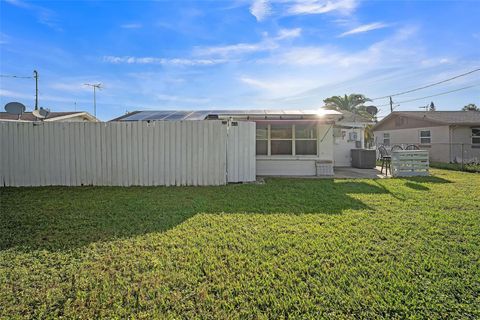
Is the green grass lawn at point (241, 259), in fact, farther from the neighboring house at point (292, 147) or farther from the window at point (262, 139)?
the window at point (262, 139)

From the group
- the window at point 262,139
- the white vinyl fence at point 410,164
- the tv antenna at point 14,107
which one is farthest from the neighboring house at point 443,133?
the tv antenna at point 14,107

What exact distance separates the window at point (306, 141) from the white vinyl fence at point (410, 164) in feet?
13.9

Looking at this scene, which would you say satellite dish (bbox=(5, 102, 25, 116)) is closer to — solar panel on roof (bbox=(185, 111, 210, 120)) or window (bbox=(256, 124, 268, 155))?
solar panel on roof (bbox=(185, 111, 210, 120))

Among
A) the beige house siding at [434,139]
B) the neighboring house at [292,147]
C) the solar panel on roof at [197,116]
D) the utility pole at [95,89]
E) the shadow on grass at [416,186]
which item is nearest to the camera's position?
the shadow on grass at [416,186]

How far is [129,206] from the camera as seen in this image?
7.14m

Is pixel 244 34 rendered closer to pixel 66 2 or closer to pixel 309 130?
pixel 309 130

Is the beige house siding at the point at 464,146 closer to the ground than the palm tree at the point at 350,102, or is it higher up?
closer to the ground

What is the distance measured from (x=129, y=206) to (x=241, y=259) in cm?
454

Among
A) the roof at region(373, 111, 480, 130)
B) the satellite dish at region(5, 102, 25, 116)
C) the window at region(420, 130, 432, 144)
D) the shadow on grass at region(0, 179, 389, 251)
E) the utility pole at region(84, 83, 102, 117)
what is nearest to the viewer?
the shadow on grass at region(0, 179, 389, 251)

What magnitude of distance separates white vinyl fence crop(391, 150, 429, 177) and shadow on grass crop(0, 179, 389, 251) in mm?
3513

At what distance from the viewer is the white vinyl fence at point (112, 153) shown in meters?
10.1

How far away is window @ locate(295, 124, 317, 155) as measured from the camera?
1350 centimetres

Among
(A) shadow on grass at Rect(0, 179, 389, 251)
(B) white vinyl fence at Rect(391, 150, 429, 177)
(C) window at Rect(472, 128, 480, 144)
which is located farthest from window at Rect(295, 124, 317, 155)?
(C) window at Rect(472, 128, 480, 144)

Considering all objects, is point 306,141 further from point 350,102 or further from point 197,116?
point 350,102
